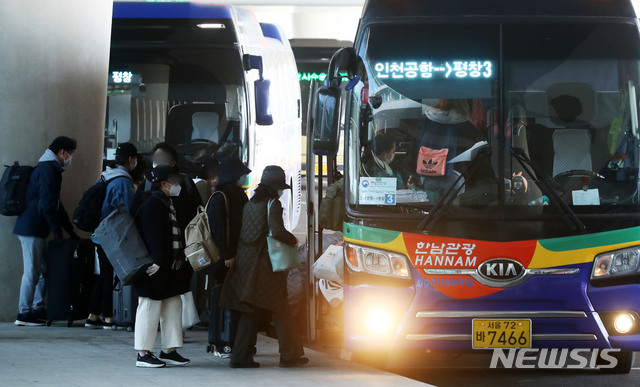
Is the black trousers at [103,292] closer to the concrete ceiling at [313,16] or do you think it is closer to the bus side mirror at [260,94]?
the bus side mirror at [260,94]

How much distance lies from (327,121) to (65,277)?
3.78 meters

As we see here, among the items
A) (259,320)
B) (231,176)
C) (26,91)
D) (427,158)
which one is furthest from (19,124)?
(427,158)

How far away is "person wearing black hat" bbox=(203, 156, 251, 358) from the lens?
8.88 m

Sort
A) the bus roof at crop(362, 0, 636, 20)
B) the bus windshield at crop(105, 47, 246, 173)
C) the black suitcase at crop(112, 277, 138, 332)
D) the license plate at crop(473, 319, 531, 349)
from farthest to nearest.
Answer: the bus windshield at crop(105, 47, 246, 173) → the black suitcase at crop(112, 277, 138, 332) → the bus roof at crop(362, 0, 636, 20) → the license plate at crop(473, 319, 531, 349)

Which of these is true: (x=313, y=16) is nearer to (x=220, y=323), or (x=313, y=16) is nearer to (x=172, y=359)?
(x=220, y=323)

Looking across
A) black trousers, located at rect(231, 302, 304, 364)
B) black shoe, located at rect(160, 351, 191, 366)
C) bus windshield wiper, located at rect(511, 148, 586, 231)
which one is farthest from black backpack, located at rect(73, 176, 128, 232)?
bus windshield wiper, located at rect(511, 148, 586, 231)

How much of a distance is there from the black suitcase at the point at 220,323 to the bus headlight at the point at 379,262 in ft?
4.06

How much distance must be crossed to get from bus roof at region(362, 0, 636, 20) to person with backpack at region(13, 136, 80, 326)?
3.82 m

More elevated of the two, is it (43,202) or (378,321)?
(43,202)

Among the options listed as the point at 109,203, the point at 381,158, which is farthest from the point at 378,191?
the point at 109,203

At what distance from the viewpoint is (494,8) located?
8.31 metres

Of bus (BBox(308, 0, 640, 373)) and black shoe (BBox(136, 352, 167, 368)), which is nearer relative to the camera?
bus (BBox(308, 0, 640, 373))

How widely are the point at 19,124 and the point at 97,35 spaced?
141 cm

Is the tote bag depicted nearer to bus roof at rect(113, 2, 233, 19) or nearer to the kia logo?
the kia logo
